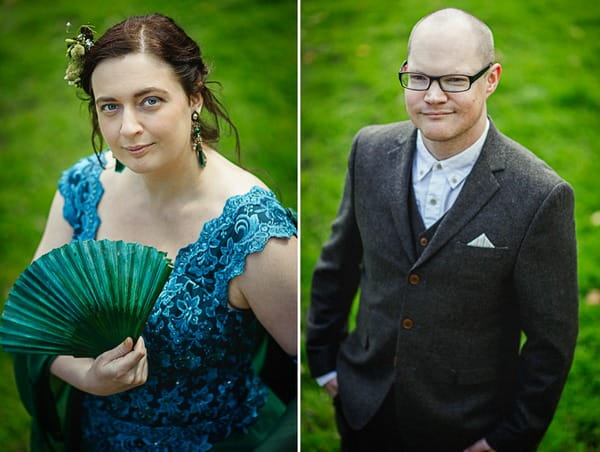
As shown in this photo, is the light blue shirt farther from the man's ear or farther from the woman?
the woman

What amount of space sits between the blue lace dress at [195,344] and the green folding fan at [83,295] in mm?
124

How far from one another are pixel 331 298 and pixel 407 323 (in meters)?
0.43

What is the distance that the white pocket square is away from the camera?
6.29 feet

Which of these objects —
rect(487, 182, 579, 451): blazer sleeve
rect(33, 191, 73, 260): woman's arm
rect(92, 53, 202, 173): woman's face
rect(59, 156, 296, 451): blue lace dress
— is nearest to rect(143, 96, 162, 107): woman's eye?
rect(92, 53, 202, 173): woman's face

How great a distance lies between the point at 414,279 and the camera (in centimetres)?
203

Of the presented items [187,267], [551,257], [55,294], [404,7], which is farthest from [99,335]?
[404,7]

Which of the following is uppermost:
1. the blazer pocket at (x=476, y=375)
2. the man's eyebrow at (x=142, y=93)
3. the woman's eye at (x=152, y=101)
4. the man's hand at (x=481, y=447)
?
the man's eyebrow at (x=142, y=93)

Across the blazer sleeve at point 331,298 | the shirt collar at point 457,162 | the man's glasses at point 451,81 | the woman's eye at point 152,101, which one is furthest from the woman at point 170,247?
the man's glasses at point 451,81

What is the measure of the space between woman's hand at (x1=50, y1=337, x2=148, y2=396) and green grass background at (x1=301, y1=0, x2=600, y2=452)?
81cm

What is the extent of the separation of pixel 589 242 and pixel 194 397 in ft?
5.50

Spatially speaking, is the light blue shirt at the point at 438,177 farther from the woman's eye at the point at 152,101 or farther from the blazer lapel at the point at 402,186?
the woman's eye at the point at 152,101

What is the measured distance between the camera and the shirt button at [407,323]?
2080 mm

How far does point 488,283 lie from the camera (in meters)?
1.96

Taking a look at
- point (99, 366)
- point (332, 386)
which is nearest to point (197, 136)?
point (99, 366)
